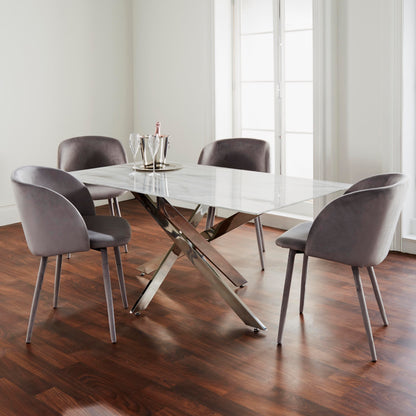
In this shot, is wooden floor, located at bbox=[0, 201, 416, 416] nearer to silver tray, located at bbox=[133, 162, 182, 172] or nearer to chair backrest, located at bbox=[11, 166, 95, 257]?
chair backrest, located at bbox=[11, 166, 95, 257]

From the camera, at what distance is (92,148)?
195 inches

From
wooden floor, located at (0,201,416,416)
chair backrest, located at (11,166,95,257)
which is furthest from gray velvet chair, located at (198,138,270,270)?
chair backrest, located at (11,166,95,257)

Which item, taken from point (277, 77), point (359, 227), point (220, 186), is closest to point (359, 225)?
point (359, 227)

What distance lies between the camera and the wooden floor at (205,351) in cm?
257

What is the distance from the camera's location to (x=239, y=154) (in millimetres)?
4539

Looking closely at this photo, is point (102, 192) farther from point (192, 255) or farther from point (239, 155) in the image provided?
point (192, 255)

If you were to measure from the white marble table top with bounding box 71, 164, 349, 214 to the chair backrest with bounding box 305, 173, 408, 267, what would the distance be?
208mm

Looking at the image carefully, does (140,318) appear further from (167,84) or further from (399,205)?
(167,84)

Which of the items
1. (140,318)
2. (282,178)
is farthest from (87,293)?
(282,178)

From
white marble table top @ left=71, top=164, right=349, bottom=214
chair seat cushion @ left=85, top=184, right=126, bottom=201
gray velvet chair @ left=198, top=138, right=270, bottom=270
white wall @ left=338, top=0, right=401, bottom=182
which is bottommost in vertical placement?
chair seat cushion @ left=85, top=184, right=126, bottom=201

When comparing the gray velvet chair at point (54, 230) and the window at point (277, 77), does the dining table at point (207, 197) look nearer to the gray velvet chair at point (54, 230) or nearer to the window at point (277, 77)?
the gray velvet chair at point (54, 230)

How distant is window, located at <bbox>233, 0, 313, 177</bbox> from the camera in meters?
5.28

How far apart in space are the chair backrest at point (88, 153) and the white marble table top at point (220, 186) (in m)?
0.89

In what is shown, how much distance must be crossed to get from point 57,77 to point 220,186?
10.6 ft
